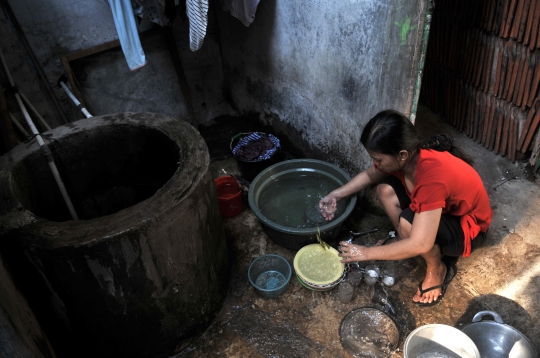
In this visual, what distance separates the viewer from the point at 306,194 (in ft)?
10.6

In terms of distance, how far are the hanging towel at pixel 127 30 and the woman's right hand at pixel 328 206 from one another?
6.20ft

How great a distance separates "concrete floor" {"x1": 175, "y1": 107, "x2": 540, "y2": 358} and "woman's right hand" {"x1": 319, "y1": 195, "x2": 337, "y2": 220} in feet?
1.02

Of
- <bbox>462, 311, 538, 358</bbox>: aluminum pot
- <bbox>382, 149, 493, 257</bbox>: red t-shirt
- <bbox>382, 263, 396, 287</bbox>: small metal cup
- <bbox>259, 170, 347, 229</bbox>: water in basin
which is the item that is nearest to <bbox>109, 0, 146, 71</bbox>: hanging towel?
<bbox>259, 170, 347, 229</bbox>: water in basin

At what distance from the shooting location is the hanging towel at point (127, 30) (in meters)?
2.95

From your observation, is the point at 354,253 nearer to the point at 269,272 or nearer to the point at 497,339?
the point at 269,272

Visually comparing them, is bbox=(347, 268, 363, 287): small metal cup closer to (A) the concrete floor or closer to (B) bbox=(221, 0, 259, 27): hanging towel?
(A) the concrete floor

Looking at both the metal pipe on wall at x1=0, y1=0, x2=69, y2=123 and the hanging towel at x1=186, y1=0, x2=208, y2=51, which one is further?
the metal pipe on wall at x1=0, y1=0, x2=69, y2=123

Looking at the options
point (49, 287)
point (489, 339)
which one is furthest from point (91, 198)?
point (489, 339)

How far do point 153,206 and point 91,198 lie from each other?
1.17 meters

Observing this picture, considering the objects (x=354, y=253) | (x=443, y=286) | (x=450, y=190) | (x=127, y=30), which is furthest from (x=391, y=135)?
(x=127, y=30)

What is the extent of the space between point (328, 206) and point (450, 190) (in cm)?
93

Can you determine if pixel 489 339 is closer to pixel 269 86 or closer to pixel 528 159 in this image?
pixel 528 159

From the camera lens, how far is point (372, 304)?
100 inches

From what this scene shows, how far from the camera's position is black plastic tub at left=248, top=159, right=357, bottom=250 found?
9.26 feet
